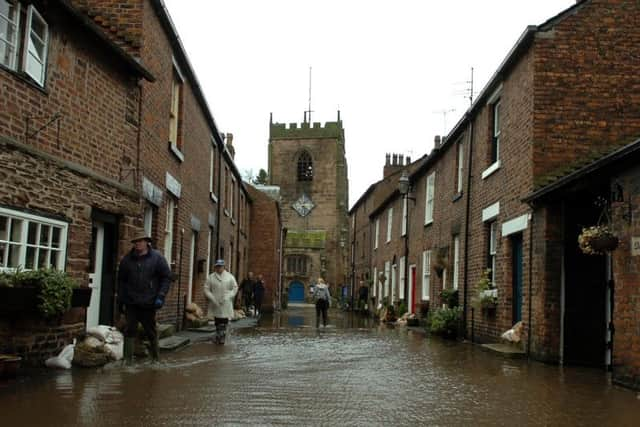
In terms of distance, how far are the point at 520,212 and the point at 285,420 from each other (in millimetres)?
8174

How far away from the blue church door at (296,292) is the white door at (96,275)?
5210 cm

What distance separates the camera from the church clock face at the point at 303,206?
221 ft

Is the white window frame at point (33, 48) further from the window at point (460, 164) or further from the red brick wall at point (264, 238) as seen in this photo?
the red brick wall at point (264, 238)

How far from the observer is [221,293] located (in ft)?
45.3

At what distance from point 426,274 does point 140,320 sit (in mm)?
13978

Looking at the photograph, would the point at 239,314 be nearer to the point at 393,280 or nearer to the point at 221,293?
the point at 393,280

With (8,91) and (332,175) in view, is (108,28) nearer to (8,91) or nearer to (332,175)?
(8,91)

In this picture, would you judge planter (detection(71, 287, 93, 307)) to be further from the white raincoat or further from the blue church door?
the blue church door

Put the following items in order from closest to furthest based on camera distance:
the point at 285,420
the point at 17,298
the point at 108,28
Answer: the point at 285,420 < the point at 17,298 < the point at 108,28

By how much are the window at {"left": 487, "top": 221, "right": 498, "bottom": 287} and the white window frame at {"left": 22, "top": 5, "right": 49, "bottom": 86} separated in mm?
9447

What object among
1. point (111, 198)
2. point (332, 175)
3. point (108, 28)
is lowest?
point (111, 198)

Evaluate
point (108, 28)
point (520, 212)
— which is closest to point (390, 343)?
point (520, 212)

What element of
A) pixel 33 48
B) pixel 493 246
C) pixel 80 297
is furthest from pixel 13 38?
pixel 493 246

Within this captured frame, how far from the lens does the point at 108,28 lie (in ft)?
39.9
